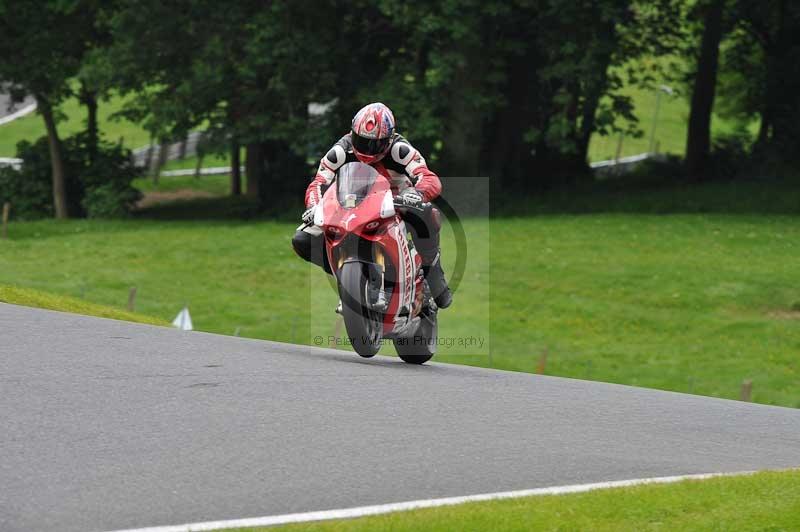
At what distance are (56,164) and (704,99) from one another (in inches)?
846

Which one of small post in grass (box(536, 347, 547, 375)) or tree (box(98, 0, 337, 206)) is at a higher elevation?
tree (box(98, 0, 337, 206))

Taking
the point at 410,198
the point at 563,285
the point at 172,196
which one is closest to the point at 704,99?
the point at 563,285

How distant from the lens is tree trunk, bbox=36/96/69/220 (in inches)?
1800

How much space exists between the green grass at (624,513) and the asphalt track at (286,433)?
381 mm

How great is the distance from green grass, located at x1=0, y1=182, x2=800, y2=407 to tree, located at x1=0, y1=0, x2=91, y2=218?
6346 millimetres

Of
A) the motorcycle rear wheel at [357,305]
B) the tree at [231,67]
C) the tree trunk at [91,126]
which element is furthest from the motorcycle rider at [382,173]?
the tree trunk at [91,126]

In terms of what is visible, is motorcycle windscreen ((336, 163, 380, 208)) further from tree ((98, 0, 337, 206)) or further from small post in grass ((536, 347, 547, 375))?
tree ((98, 0, 337, 206))

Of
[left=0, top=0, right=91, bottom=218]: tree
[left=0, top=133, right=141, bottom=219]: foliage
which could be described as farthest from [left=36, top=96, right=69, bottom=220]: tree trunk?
[left=0, top=133, right=141, bottom=219]: foliage

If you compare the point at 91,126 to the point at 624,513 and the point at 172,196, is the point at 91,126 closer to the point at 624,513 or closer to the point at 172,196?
the point at 172,196

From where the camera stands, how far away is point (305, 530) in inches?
238

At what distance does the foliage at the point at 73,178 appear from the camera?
4600 cm

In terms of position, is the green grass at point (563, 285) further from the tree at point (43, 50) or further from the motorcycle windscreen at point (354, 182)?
the motorcycle windscreen at point (354, 182)

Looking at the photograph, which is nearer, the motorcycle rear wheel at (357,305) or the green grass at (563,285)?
the motorcycle rear wheel at (357,305)

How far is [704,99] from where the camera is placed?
43094 mm
